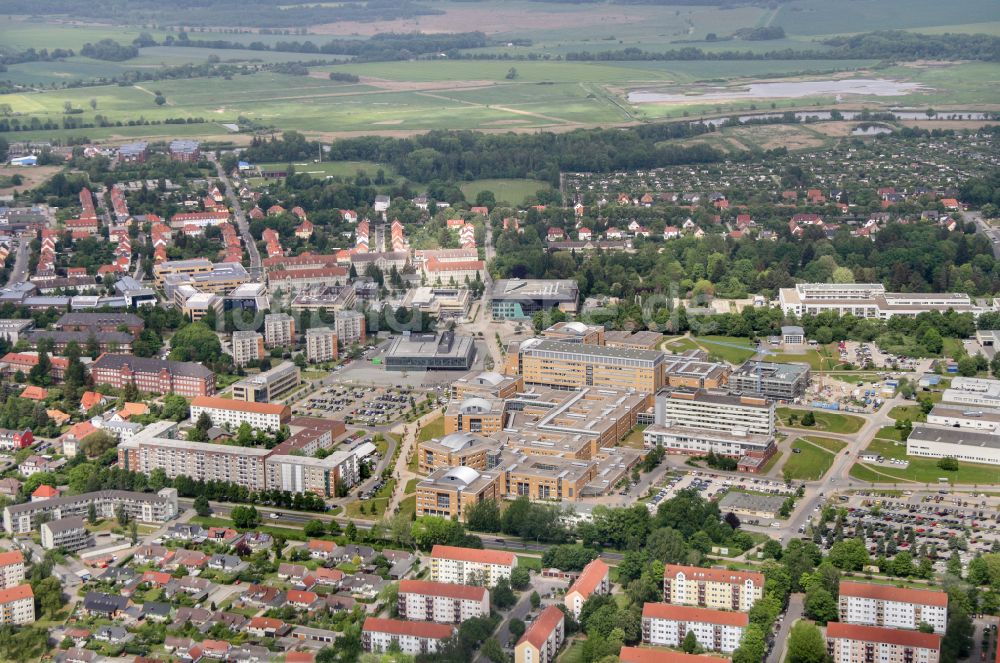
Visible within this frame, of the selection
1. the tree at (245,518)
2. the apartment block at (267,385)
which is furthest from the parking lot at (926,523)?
the apartment block at (267,385)

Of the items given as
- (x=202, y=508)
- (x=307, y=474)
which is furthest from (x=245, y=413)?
(x=202, y=508)

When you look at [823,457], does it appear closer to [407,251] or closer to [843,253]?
[843,253]

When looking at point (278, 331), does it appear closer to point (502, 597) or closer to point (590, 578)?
point (502, 597)

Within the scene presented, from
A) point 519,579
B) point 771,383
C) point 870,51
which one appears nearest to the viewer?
point 519,579

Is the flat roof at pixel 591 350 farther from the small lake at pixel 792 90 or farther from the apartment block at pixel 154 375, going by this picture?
the small lake at pixel 792 90

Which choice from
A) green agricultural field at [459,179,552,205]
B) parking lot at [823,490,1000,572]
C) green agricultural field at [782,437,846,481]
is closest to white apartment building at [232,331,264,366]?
green agricultural field at [782,437,846,481]

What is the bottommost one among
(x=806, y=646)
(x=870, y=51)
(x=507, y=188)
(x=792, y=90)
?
(x=806, y=646)

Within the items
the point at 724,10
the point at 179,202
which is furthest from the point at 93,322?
the point at 724,10

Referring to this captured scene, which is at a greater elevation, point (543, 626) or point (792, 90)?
point (792, 90)
